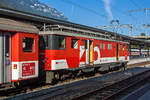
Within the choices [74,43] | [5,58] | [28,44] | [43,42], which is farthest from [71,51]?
[5,58]

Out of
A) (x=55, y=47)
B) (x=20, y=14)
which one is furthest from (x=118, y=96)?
A: (x=20, y=14)

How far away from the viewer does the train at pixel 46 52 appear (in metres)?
8.06

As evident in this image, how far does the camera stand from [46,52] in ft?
34.1

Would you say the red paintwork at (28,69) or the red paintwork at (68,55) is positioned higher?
the red paintwork at (68,55)

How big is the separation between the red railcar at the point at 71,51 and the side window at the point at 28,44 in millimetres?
1333

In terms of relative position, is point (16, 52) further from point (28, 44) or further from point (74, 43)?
point (74, 43)

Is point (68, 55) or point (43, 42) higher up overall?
point (43, 42)

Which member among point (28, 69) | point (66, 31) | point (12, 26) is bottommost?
point (28, 69)

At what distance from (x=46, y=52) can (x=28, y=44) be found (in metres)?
1.54

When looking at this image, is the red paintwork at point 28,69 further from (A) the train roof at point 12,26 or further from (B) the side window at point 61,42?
(B) the side window at point 61,42

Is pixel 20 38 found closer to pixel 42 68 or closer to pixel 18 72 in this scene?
pixel 18 72

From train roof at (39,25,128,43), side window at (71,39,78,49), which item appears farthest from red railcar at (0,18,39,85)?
side window at (71,39,78,49)

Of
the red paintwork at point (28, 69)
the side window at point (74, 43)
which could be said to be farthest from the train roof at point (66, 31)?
the red paintwork at point (28, 69)

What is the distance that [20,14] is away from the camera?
1088 cm
